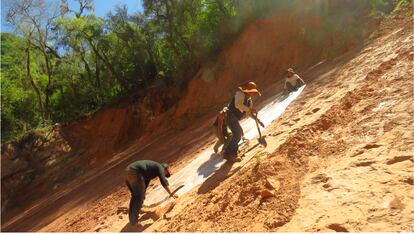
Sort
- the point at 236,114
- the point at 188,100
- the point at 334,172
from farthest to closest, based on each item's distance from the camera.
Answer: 1. the point at 188,100
2. the point at 236,114
3. the point at 334,172

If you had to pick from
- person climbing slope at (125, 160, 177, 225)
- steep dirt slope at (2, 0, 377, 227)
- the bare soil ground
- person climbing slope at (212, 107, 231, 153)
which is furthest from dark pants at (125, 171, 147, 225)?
steep dirt slope at (2, 0, 377, 227)

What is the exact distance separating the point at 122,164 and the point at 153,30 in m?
9.63

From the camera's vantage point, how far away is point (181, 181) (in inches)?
362

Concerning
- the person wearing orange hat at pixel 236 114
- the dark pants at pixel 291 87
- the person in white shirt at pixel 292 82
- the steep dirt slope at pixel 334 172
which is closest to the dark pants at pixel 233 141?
the person wearing orange hat at pixel 236 114

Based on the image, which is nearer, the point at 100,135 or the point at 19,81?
the point at 100,135

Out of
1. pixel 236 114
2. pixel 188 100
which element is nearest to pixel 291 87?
pixel 236 114

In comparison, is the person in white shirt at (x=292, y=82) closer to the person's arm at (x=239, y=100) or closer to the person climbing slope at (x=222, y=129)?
the person climbing slope at (x=222, y=129)

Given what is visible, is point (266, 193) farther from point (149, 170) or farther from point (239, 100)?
point (239, 100)

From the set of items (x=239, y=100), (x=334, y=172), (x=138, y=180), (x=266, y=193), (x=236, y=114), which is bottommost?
(x=334, y=172)

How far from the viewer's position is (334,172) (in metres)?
5.65

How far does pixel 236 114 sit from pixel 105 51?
62.1 ft

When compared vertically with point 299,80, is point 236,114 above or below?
above

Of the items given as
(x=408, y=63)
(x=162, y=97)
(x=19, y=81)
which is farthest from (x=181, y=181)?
(x=19, y=81)

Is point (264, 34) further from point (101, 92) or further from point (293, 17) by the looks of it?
point (101, 92)
